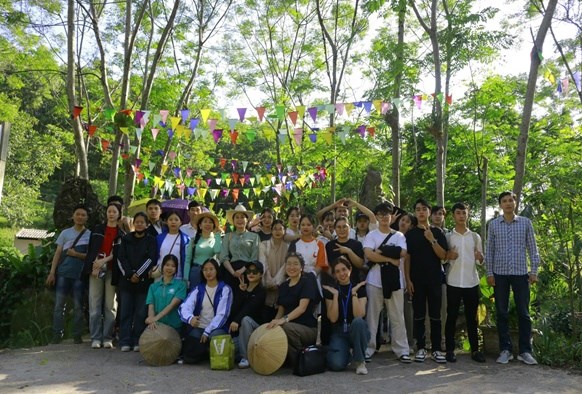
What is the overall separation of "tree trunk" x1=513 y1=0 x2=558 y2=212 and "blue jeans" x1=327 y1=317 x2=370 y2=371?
12.7 feet

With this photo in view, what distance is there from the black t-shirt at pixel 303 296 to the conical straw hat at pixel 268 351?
12.2 inches

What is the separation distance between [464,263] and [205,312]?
9.46ft

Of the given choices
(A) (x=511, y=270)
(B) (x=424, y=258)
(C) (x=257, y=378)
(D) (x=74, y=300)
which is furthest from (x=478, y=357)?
(D) (x=74, y=300)

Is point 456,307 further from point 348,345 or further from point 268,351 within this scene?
point 268,351

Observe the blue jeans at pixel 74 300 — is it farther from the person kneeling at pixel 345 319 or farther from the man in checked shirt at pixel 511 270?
the man in checked shirt at pixel 511 270

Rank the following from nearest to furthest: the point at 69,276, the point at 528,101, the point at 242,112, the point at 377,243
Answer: the point at 377,243 → the point at 69,276 → the point at 528,101 → the point at 242,112

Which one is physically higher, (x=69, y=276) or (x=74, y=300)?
(x=69, y=276)

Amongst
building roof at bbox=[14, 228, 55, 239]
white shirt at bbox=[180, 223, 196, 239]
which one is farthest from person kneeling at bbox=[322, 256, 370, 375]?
building roof at bbox=[14, 228, 55, 239]

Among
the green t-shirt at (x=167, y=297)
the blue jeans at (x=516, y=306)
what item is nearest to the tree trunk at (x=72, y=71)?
the green t-shirt at (x=167, y=297)

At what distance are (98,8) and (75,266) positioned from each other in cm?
678

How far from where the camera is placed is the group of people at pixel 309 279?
521 centimetres

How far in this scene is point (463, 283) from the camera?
555 centimetres

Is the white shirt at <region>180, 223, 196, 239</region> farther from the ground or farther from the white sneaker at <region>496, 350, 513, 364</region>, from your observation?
the white sneaker at <region>496, 350, 513, 364</region>

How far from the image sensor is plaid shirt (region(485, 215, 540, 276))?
5.48 m
